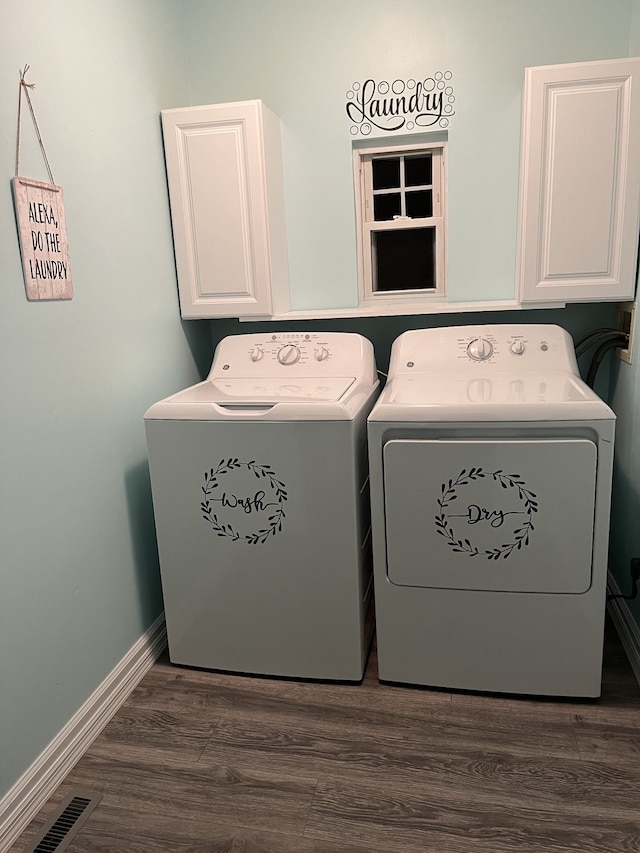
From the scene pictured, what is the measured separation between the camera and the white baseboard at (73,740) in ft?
5.03

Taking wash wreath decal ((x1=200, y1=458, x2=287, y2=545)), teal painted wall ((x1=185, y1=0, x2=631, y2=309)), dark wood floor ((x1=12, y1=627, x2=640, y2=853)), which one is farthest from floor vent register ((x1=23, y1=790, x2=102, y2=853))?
teal painted wall ((x1=185, y1=0, x2=631, y2=309))

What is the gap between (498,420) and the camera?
177 cm

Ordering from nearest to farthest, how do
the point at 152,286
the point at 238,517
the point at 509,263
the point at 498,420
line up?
the point at 498,420 → the point at 238,517 → the point at 152,286 → the point at 509,263

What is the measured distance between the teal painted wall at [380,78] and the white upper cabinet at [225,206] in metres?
0.16

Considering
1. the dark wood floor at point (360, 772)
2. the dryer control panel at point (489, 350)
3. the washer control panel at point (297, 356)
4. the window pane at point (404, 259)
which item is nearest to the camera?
the dark wood floor at point (360, 772)

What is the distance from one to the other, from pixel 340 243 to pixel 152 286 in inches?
31.7

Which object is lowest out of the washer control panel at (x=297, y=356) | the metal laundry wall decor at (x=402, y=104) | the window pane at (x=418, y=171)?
the washer control panel at (x=297, y=356)

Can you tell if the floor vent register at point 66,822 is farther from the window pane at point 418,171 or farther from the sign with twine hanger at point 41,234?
the window pane at point 418,171

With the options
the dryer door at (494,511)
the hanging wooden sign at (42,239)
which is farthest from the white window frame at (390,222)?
the hanging wooden sign at (42,239)

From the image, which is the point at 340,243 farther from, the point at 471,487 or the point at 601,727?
the point at 601,727

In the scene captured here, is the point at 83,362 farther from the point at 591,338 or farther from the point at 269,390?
the point at 591,338

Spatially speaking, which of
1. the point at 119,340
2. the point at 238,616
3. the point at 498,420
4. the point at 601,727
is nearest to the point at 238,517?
the point at 238,616

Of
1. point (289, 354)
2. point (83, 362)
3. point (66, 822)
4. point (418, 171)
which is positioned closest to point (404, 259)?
point (418, 171)

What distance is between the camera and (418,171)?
2547 millimetres
